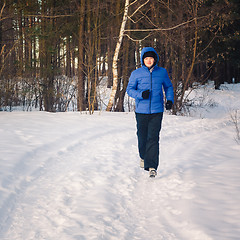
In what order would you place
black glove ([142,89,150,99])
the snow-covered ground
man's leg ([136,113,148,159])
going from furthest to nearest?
man's leg ([136,113,148,159]) < black glove ([142,89,150,99]) < the snow-covered ground

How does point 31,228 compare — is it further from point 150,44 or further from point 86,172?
point 150,44

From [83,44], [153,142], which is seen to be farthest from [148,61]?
[83,44]

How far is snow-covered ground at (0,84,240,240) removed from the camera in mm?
3049

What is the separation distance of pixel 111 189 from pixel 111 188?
1.6 inches

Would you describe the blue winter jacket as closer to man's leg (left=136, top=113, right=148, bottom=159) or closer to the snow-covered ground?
man's leg (left=136, top=113, right=148, bottom=159)

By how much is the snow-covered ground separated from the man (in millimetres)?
368

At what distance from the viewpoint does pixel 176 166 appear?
18.3 feet

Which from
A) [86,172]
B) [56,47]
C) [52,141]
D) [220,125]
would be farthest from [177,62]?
[86,172]

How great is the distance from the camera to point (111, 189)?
428 cm

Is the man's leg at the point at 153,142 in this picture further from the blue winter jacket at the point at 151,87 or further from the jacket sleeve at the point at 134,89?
the jacket sleeve at the point at 134,89

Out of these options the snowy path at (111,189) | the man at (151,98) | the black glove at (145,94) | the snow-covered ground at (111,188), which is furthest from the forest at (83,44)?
the black glove at (145,94)

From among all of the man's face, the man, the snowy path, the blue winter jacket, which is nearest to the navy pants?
the man

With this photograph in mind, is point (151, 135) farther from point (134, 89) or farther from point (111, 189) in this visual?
point (111, 189)

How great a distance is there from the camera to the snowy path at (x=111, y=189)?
3.05 meters
